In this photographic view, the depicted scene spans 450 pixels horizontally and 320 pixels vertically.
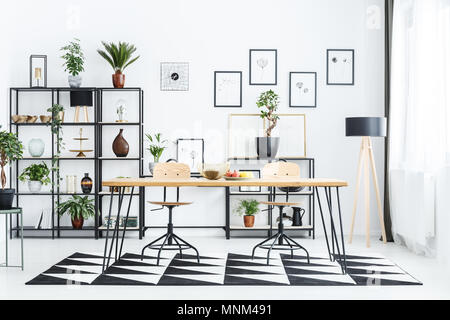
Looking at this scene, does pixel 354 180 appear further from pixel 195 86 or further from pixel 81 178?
pixel 81 178

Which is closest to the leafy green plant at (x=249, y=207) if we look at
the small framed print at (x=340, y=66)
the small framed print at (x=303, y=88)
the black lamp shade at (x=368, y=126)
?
the small framed print at (x=303, y=88)

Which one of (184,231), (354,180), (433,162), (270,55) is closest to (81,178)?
(184,231)

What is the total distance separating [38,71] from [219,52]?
2149 mm

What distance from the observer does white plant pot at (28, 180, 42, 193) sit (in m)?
6.28

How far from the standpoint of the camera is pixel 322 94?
664 centimetres

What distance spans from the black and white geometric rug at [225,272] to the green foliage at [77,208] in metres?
1.15

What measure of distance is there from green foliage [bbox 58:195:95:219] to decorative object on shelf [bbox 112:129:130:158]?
0.64 m

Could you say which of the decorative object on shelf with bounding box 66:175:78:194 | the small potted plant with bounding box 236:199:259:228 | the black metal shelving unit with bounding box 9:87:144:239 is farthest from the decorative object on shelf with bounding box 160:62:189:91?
the small potted plant with bounding box 236:199:259:228

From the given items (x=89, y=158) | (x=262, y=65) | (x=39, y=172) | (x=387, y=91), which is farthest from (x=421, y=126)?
(x=39, y=172)

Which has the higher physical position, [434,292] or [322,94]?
[322,94]

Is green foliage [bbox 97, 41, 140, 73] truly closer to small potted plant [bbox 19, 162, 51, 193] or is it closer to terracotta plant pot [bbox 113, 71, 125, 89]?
terracotta plant pot [bbox 113, 71, 125, 89]

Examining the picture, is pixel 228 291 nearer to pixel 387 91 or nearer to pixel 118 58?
pixel 118 58

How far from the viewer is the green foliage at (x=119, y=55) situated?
631 centimetres
